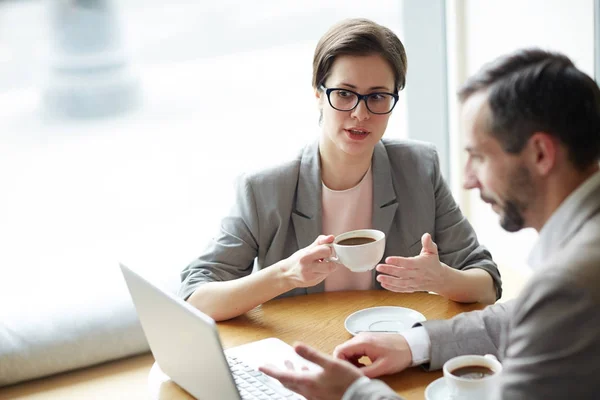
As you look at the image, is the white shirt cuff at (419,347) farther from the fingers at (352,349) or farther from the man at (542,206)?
the man at (542,206)

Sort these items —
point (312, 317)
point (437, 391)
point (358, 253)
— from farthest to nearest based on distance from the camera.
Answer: point (312, 317) → point (358, 253) → point (437, 391)

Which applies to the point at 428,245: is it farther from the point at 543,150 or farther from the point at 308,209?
the point at 543,150

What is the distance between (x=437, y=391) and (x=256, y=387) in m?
0.37

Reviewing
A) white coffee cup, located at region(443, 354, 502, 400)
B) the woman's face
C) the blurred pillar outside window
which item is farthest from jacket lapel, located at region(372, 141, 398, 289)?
the blurred pillar outside window

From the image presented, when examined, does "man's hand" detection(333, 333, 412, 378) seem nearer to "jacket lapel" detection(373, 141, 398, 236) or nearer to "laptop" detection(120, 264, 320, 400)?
"laptop" detection(120, 264, 320, 400)

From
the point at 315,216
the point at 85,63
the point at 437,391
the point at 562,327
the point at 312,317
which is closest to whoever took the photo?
the point at 562,327

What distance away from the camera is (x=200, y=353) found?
1521mm

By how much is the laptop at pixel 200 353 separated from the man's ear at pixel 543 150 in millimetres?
609

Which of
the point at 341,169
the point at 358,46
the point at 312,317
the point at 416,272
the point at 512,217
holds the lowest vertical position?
the point at 312,317

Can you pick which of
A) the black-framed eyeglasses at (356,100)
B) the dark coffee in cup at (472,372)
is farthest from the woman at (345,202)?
the dark coffee in cup at (472,372)

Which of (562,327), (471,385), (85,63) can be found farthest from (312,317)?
(85,63)

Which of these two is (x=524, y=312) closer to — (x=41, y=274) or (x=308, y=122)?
(x=41, y=274)

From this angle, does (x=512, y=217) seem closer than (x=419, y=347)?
Yes

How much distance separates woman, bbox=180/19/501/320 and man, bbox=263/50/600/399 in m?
0.66
